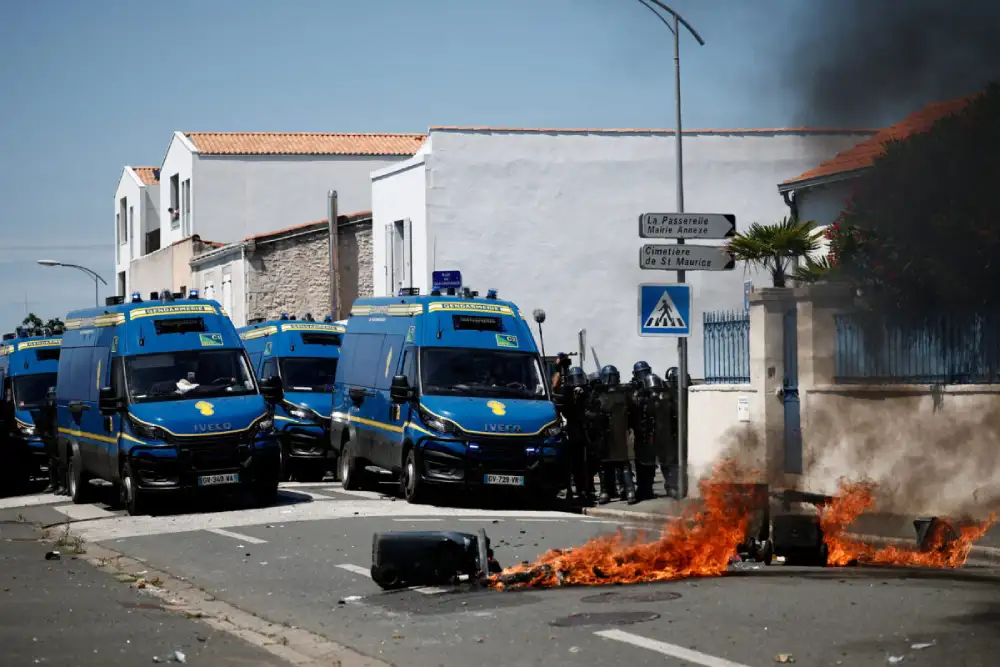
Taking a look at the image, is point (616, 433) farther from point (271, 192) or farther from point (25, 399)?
point (271, 192)

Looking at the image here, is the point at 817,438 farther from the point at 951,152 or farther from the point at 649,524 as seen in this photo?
the point at 951,152

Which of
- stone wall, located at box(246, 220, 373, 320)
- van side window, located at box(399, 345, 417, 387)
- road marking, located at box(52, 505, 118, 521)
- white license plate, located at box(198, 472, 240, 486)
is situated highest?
stone wall, located at box(246, 220, 373, 320)

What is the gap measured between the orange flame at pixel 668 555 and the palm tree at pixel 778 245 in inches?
98.2

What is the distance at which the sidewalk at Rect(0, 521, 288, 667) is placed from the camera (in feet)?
29.8

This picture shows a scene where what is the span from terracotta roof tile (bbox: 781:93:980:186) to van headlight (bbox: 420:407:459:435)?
10.4 meters

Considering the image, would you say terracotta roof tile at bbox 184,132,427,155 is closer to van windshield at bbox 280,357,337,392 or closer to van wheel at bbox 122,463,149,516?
van windshield at bbox 280,357,337,392

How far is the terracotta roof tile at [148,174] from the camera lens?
67.1 metres

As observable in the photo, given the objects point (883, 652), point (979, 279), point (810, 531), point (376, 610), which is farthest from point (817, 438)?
point (883, 652)

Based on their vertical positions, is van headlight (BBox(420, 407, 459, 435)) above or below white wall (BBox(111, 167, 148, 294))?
below

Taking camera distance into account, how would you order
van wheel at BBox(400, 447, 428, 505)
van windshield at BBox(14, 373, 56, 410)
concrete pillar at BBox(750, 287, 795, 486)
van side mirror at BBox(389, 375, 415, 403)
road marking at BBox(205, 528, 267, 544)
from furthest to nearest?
van windshield at BBox(14, 373, 56, 410) < van side mirror at BBox(389, 375, 415, 403) < van wheel at BBox(400, 447, 428, 505) < concrete pillar at BBox(750, 287, 795, 486) < road marking at BBox(205, 528, 267, 544)

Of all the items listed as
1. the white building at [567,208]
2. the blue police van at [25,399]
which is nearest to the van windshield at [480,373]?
the blue police van at [25,399]

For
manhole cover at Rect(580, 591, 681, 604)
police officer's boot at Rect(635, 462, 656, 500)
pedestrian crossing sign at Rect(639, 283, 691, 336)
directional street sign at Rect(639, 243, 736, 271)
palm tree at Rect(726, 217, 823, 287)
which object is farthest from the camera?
police officer's boot at Rect(635, 462, 656, 500)

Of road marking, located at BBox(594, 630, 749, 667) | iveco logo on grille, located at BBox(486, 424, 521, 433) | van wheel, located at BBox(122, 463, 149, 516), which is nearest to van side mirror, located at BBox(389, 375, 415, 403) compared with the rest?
iveco logo on grille, located at BBox(486, 424, 521, 433)

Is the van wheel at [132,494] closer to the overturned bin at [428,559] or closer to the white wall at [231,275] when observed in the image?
the overturned bin at [428,559]
